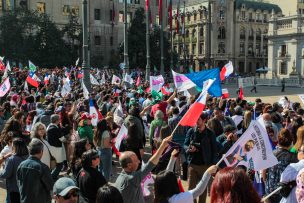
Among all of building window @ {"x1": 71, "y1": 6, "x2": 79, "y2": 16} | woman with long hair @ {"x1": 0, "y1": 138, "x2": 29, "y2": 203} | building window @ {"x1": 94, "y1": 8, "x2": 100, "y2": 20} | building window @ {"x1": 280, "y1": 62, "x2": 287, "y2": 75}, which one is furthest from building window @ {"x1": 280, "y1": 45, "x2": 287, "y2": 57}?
woman with long hair @ {"x1": 0, "y1": 138, "x2": 29, "y2": 203}

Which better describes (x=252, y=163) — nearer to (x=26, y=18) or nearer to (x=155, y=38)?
(x=26, y=18)

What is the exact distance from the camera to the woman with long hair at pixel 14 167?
590 cm

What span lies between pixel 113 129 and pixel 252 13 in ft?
274

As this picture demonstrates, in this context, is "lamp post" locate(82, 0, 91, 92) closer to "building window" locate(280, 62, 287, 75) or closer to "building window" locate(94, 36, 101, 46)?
"building window" locate(280, 62, 287, 75)

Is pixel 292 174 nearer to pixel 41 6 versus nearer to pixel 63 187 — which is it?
pixel 63 187

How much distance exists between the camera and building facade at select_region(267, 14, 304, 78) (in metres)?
46.2

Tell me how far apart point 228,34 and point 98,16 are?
32113mm

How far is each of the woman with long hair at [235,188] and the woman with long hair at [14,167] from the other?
143 inches

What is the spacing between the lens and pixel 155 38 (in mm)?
54969

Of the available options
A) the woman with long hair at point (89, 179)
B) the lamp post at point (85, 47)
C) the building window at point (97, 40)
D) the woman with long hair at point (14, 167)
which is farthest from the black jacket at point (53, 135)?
the building window at point (97, 40)

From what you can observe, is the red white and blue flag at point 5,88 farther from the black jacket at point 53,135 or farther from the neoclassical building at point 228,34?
the neoclassical building at point 228,34

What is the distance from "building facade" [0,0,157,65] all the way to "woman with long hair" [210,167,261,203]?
54531 millimetres

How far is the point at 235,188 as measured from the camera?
3213mm

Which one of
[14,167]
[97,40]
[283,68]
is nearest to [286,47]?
[283,68]
